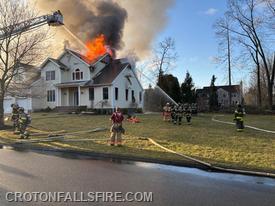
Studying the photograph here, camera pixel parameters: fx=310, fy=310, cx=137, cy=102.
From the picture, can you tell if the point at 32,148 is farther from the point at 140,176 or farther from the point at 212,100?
the point at 212,100

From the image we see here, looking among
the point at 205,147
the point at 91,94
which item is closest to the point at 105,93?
the point at 91,94

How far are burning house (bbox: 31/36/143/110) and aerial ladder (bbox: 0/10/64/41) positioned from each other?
756 cm

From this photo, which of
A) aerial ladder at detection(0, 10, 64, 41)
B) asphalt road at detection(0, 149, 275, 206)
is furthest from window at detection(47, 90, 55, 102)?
asphalt road at detection(0, 149, 275, 206)

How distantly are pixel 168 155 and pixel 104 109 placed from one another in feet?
79.9

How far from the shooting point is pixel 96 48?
4003 cm

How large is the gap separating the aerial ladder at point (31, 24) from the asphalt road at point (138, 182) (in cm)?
1553

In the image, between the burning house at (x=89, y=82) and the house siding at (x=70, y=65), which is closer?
the burning house at (x=89, y=82)

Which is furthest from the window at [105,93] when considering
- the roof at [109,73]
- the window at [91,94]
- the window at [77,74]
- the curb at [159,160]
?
the curb at [159,160]

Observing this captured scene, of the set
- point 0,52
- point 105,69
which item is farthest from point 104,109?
point 0,52

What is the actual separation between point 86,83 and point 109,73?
3024 mm

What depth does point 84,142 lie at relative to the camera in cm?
1414

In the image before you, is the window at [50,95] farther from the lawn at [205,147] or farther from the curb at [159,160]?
the curb at [159,160]

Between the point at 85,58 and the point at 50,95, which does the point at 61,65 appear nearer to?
the point at 85,58

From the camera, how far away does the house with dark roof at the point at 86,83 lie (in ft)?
117
